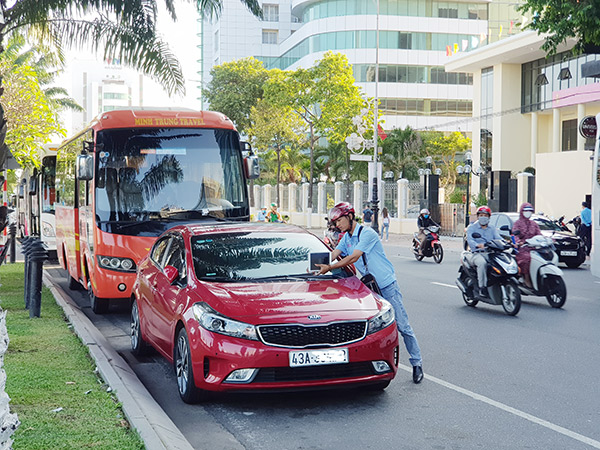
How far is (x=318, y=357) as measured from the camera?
6.46 meters

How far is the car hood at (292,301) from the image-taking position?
6547 millimetres

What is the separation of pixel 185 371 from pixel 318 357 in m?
1.25

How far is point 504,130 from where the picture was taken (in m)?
50.2

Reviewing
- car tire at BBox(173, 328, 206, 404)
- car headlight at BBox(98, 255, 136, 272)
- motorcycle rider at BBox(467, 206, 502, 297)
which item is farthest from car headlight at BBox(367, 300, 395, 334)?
motorcycle rider at BBox(467, 206, 502, 297)

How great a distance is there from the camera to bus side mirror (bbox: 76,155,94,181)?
11.8m

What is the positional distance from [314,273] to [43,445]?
3.18 m

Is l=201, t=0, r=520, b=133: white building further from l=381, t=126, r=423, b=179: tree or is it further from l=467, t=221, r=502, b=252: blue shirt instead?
l=467, t=221, r=502, b=252: blue shirt

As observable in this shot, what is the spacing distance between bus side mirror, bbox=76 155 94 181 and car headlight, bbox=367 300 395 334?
6163 mm

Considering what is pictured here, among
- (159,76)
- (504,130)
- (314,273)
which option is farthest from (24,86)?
(504,130)

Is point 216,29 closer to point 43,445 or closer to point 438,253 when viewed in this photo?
point 438,253

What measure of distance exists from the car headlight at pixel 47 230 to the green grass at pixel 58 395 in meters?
10.1

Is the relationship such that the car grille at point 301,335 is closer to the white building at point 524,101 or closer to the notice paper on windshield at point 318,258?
the notice paper on windshield at point 318,258

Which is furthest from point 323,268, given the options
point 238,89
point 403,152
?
point 238,89

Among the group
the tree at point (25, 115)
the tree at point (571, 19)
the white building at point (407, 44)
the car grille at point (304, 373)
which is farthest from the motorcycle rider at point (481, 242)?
the white building at point (407, 44)
